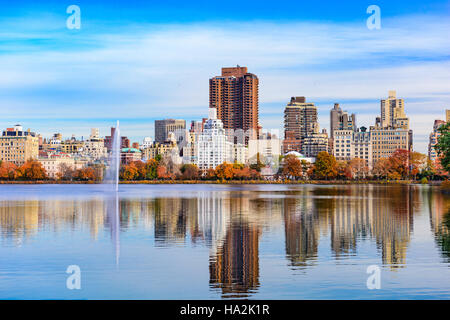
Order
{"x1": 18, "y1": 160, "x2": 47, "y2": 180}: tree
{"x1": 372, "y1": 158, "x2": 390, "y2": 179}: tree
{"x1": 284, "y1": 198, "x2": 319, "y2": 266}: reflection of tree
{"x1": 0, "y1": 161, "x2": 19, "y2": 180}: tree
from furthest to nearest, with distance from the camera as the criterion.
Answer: {"x1": 18, "y1": 160, "x2": 47, "y2": 180}: tree → {"x1": 0, "y1": 161, "x2": 19, "y2": 180}: tree → {"x1": 372, "y1": 158, "x2": 390, "y2": 179}: tree → {"x1": 284, "y1": 198, "x2": 319, "y2": 266}: reflection of tree

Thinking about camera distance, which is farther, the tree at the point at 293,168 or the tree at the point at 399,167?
the tree at the point at 293,168

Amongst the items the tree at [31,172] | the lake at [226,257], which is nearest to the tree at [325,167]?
the tree at [31,172]

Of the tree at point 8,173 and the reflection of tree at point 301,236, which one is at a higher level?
the tree at point 8,173

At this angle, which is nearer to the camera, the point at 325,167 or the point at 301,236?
the point at 301,236

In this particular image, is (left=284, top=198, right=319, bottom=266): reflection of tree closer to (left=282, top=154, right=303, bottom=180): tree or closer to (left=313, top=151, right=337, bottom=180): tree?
(left=313, top=151, right=337, bottom=180): tree

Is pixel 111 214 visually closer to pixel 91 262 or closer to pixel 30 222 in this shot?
pixel 30 222

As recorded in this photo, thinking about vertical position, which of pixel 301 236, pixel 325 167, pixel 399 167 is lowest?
pixel 301 236

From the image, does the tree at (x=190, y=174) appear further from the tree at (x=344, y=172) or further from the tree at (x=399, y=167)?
the tree at (x=399, y=167)

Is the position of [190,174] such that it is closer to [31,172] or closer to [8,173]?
[31,172]

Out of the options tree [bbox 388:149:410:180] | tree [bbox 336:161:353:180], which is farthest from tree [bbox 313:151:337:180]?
tree [bbox 388:149:410:180]

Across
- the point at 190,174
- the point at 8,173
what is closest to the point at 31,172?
the point at 8,173
